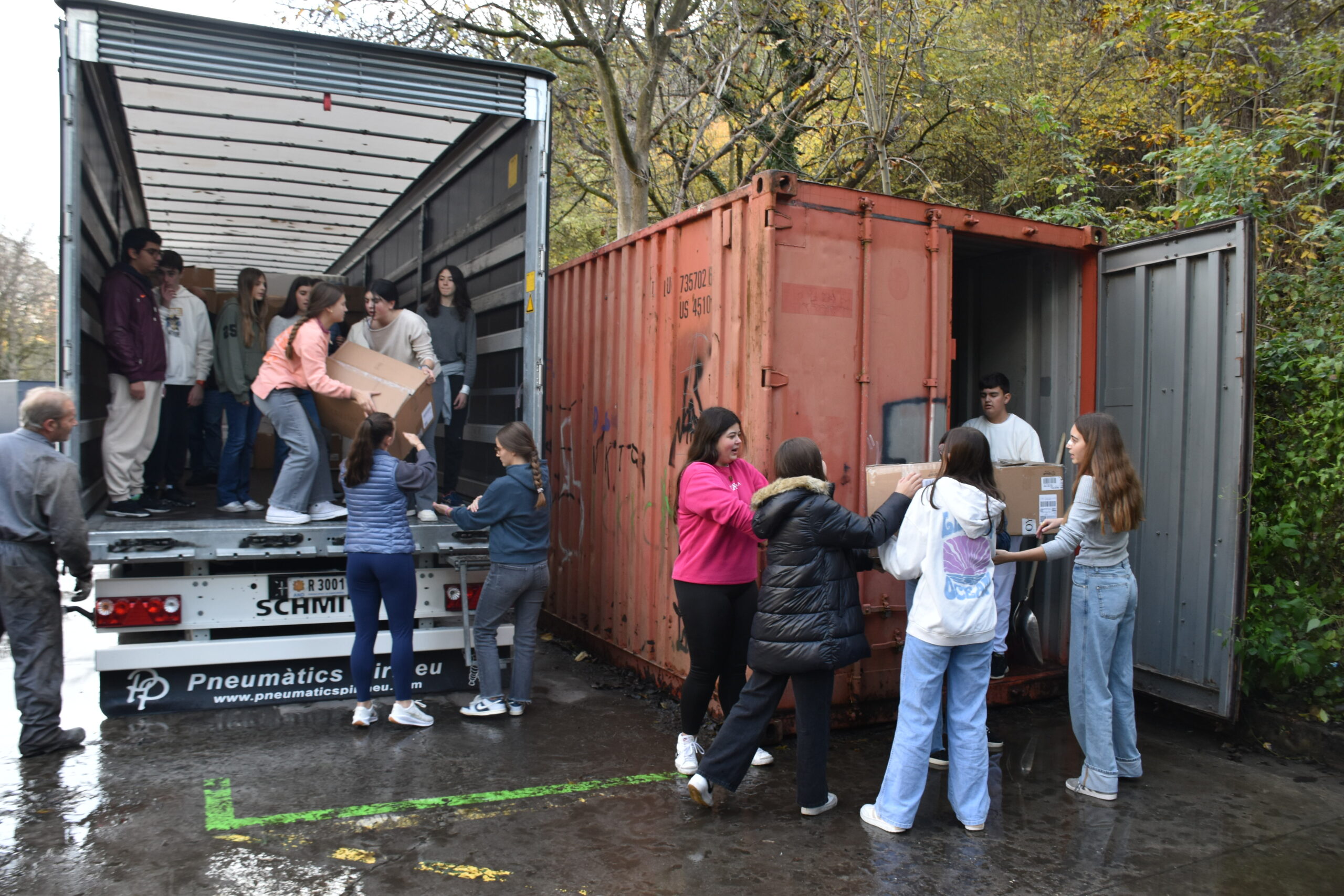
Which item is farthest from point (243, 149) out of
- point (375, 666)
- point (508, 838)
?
point (508, 838)

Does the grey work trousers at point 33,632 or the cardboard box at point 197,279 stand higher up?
the cardboard box at point 197,279

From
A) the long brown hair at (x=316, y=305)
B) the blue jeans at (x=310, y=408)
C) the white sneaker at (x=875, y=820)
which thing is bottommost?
the white sneaker at (x=875, y=820)

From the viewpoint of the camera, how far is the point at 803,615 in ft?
11.8

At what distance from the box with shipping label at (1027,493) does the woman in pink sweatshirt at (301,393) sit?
3437 millimetres

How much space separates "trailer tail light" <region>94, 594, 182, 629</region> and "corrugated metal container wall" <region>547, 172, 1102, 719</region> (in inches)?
101

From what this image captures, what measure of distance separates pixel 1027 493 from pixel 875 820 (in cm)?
183

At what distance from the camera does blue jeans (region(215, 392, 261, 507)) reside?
18.7 ft

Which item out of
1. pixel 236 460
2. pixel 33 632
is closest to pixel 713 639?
pixel 33 632

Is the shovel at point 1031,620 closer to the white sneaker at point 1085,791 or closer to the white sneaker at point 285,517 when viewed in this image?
the white sneaker at point 1085,791

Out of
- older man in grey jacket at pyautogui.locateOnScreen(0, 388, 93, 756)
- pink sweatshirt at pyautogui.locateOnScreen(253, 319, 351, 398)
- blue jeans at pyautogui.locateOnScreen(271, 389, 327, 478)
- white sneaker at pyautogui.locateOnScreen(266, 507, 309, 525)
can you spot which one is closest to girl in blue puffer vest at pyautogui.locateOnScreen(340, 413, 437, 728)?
white sneaker at pyautogui.locateOnScreen(266, 507, 309, 525)

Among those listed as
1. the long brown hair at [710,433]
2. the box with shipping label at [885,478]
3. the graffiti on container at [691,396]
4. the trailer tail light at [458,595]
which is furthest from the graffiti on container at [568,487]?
the box with shipping label at [885,478]

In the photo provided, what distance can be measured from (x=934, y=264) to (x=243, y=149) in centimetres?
503

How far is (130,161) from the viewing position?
23.1ft

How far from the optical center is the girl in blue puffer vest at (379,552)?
4.69 metres
